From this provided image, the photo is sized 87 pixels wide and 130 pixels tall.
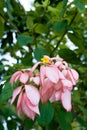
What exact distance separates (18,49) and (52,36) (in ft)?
1.29

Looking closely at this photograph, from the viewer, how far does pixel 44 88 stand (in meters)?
0.85

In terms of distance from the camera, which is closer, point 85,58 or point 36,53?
point 36,53

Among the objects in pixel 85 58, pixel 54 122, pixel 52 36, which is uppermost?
pixel 52 36

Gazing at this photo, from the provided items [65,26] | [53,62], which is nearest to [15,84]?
[53,62]

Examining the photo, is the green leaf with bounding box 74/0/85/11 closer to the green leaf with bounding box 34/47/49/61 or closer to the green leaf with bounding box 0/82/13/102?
the green leaf with bounding box 34/47/49/61

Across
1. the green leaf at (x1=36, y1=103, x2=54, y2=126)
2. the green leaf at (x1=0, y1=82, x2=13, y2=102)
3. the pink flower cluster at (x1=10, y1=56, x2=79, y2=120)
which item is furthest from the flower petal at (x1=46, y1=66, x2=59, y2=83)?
the green leaf at (x1=36, y1=103, x2=54, y2=126)

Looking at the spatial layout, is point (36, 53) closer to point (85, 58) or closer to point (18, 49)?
point (85, 58)

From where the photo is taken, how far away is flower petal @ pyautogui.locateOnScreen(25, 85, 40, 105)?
81cm

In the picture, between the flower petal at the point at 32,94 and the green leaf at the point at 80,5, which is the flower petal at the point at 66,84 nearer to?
the flower petal at the point at 32,94

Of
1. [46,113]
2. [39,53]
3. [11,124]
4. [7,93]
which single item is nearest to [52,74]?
[7,93]

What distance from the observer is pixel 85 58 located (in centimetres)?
190

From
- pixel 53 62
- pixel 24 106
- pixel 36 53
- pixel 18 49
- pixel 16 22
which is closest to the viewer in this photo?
pixel 24 106

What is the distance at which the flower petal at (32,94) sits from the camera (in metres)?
0.81

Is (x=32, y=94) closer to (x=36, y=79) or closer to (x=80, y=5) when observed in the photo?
(x=36, y=79)
